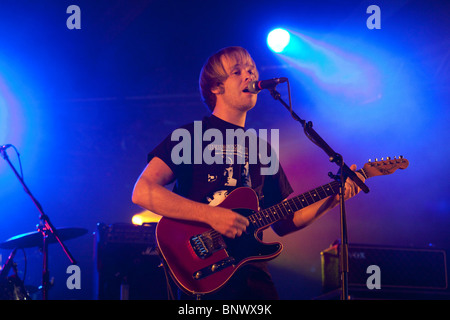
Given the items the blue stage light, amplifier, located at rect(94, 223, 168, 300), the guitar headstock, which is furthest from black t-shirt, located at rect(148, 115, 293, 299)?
the blue stage light

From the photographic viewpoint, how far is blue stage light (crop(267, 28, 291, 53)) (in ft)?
18.9

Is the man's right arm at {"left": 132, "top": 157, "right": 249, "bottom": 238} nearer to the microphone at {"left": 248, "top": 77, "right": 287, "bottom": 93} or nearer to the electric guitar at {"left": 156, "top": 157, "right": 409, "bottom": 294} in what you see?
the electric guitar at {"left": 156, "top": 157, "right": 409, "bottom": 294}

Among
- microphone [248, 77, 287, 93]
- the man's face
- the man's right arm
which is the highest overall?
the man's face

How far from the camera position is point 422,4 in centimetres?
506

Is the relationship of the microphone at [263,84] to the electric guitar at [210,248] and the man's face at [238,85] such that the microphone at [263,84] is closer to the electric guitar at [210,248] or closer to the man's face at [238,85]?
the man's face at [238,85]

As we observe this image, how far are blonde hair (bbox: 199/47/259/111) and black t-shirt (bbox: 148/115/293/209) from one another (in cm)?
35

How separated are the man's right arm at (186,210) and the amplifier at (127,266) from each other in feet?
5.76

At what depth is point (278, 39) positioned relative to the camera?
580 centimetres

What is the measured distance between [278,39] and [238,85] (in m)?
3.14

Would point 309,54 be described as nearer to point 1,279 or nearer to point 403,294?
point 403,294

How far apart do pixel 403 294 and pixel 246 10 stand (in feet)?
12.4

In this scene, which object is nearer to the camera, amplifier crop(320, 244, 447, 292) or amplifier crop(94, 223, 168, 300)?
amplifier crop(94, 223, 168, 300)

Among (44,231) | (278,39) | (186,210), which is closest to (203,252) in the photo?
(186,210)

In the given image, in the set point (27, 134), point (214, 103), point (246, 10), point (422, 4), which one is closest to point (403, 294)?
point (214, 103)
